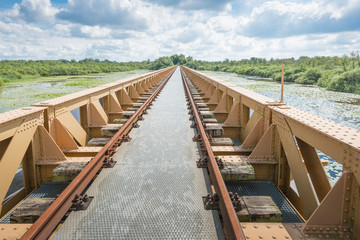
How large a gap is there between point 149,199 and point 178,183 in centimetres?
49

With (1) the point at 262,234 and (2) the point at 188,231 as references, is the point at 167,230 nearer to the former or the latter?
(2) the point at 188,231

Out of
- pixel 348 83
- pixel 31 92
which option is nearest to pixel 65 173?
pixel 31 92

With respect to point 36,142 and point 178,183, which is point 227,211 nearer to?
point 178,183

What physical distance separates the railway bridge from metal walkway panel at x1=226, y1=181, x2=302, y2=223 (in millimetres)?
14

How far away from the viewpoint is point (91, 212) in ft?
8.57

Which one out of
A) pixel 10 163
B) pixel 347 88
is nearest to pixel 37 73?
pixel 347 88

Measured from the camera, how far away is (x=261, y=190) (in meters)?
3.56

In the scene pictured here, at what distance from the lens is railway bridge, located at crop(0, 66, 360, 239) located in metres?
2.24

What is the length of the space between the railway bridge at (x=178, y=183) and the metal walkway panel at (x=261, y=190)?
14mm

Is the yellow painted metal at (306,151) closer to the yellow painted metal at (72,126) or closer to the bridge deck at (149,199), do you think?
the bridge deck at (149,199)

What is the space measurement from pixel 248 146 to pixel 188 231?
2.31m

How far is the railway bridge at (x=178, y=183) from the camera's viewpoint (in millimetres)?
2236

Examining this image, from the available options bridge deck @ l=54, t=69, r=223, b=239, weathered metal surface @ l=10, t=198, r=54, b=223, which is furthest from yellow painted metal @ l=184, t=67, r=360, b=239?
weathered metal surface @ l=10, t=198, r=54, b=223

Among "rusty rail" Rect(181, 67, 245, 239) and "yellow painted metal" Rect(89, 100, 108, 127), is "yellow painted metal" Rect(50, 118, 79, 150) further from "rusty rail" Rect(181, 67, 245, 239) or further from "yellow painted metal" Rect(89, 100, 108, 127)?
"rusty rail" Rect(181, 67, 245, 239)
